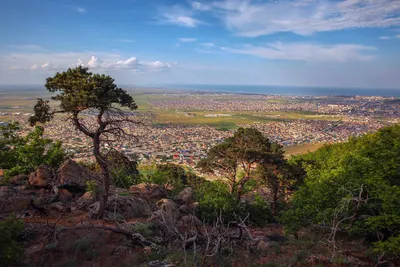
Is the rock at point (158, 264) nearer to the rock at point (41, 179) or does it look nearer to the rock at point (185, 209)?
the rock at point (185, 209)

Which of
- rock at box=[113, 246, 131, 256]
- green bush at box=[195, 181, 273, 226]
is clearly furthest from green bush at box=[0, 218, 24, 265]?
green bush at box=[195, 181, 273, 226]

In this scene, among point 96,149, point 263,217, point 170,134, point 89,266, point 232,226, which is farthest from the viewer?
point 170,134

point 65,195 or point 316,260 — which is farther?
point 65,195

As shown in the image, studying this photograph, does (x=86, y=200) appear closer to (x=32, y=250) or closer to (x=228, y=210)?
(x=32, y=250)

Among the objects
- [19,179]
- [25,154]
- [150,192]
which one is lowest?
[150,192]

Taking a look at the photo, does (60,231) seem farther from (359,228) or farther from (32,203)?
(359,228)

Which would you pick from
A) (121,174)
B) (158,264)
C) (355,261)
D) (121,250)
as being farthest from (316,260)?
(121,174)

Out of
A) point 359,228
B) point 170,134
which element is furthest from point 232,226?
point 170,134
